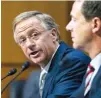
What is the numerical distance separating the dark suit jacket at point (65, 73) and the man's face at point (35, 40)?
4 cm

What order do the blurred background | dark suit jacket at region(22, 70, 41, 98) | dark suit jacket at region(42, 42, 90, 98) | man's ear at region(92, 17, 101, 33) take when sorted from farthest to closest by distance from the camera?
the blurred background
dark suit jacket at region(22, 70, 41, 98)
dark suit jacket at region(42, 42, 90, 98)
man's ear at region(92, 17, 101, 33)

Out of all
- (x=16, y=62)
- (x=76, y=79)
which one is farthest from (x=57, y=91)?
(x=16, y=62)

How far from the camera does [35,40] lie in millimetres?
1766

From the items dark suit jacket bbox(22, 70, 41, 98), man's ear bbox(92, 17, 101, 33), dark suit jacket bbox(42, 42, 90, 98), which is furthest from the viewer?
dark suit jacket bbox(22, 70, 41, 98)

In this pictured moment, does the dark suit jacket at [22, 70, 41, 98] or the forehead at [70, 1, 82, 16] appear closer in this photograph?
the forehead at [70, 1, 82, 16]

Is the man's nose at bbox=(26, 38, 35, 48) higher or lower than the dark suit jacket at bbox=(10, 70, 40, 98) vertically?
higher

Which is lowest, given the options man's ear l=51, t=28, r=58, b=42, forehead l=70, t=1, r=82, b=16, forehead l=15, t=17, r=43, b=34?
man's ear l=51, t=28, r=58, b=42

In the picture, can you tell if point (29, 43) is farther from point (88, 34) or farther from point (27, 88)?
point (88, 34)

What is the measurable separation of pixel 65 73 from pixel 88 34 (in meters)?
0.27

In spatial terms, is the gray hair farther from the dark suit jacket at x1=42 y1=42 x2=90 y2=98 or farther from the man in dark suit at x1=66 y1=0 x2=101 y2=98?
the man in dark suit at x1=66 y1=0 x2=101 y2=98

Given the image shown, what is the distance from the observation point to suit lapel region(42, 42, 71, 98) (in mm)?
1634

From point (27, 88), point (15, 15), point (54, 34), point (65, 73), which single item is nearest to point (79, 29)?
point (65, 73)

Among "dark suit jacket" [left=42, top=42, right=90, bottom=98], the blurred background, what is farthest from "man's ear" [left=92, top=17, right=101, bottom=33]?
the blurred background

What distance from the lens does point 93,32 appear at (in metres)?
1.41
